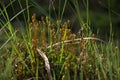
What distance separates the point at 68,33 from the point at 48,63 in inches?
14.1

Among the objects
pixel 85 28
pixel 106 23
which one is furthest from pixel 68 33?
pixel 106 23

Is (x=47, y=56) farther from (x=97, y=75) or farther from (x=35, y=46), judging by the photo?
(x=97, y=75)

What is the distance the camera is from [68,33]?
303 cm

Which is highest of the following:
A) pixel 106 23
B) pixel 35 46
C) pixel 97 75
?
pixel 106 23

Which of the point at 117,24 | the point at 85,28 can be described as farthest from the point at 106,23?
the point at 85,28

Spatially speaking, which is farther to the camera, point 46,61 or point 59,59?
point 59,59

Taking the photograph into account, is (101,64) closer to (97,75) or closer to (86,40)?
(97,75)

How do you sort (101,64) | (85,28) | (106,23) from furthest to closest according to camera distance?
(106,23) → (85,28) → (101,64)

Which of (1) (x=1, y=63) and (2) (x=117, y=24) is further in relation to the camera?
(2) (x=117, y=24)

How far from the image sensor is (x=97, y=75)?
275 cm

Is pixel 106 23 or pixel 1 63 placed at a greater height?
pixel 106 23

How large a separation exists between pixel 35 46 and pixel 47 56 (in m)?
0.14

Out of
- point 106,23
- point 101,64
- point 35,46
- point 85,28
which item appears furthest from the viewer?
point 106,23

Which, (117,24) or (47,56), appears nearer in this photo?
(47,56)
